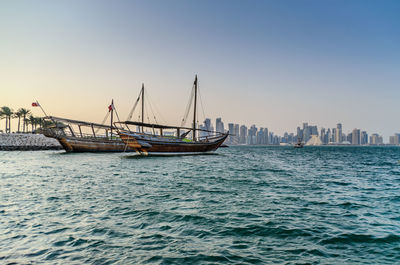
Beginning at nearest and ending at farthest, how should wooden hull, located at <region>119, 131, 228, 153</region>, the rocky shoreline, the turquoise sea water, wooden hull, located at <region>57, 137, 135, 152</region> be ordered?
1. the turquoise sea water
2. wooden hull, located at <region>119, 131, 228, 153</region>
3. wooden hull, located at <region>57, 137, 135, 152</region>
4. the rocky shoreline

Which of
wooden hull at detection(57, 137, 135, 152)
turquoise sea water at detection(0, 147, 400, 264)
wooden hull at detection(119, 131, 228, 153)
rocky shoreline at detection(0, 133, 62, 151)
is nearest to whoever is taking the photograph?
turquoise sea water at detection(0, 147, 400, 264)

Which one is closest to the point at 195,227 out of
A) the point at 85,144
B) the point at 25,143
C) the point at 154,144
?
the point at 154,144

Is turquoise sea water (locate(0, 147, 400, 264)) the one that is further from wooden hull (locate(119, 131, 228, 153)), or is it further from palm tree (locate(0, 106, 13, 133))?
palm tree (locate(0, 106, 13, 133))

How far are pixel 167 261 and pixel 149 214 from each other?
3654mm

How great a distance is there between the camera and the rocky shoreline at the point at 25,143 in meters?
65.4

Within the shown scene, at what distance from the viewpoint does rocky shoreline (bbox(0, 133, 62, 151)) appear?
215 feet

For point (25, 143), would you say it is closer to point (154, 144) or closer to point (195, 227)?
point (154, 144)

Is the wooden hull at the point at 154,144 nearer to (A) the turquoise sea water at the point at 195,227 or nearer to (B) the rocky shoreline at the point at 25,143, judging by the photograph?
(A) the turquoise sea water at the point at 195,227

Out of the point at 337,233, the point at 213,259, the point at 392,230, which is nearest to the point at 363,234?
the point at 337,233

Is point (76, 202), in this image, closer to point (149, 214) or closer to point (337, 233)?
point (149, 214)

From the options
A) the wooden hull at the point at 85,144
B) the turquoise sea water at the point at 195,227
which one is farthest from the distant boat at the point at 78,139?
the turquoise sea water at the point at 195,227

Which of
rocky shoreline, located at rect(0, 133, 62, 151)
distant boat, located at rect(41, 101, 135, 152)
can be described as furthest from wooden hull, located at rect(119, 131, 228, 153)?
rocky shoreline, located at rect(0, 133, 62, 151)

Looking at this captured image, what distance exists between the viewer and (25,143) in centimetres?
7288

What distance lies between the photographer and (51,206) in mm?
9484
